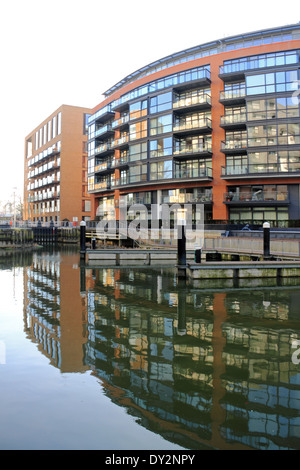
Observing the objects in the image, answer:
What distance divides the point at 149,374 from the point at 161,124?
36650 millimetres

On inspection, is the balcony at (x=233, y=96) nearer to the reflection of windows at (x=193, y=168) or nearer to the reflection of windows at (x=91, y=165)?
the reflection of windows at (x=193, y=168)

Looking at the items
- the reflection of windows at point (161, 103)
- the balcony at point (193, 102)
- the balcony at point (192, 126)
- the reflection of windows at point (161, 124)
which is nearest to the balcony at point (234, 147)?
the balcony at point (192, 126)

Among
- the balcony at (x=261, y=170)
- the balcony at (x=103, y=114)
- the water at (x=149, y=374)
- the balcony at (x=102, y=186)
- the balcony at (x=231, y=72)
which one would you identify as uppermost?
the balcony at (x=103, y=114)

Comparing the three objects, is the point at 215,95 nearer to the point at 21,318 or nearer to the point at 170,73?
the point at 170,73

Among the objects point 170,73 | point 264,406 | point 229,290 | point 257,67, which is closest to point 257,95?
point 257,67

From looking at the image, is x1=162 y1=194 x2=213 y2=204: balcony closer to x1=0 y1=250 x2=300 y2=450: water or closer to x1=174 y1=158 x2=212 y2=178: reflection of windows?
x1=174 y1=158 x2=212 y2=178: reflection of windows

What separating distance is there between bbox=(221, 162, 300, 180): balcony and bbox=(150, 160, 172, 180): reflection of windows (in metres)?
6.08

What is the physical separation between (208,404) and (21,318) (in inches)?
259

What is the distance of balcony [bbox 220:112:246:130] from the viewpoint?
112ft

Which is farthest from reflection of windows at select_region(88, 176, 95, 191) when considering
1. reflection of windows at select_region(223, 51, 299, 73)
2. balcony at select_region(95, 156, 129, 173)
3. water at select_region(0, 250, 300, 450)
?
water at select_region(0, 250, 300, 450)

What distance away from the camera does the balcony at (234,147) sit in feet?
113

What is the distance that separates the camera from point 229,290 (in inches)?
579

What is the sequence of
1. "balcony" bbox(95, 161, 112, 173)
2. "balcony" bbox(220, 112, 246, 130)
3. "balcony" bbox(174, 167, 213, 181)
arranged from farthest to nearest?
"balcony" bbox(95, 161, 112, 173) → "balcony" bbox(174, 167, 213, 181) → "balcony" bbox(220, 112, 246, 130)

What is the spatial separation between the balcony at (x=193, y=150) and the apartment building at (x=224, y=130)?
0.38 ft
